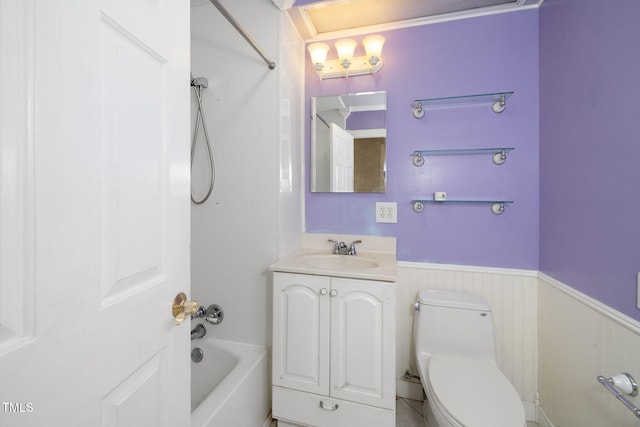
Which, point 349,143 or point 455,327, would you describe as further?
point 349,143

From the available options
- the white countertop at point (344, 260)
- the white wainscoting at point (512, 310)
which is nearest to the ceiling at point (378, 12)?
the white countertop at point (344, 260)

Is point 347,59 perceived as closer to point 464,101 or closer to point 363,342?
point 464,101

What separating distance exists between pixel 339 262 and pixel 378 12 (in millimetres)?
1562

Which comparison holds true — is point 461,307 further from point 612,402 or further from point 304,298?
point 304,298

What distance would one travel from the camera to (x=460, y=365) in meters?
1.31

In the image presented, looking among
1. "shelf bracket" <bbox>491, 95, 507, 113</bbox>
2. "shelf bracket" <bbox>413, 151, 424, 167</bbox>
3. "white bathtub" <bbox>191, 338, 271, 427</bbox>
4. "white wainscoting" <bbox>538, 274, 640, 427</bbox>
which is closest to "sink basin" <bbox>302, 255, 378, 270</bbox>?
"white bathtub" <bbox>191, 338, 271, 427</bbox>

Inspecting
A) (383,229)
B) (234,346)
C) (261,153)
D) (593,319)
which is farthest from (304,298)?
(593,319)

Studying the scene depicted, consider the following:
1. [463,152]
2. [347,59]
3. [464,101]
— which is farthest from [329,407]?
[347,59]

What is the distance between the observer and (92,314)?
0.48 metres

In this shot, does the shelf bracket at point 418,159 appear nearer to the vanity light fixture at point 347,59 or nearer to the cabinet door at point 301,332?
the vanity light fixture at point 347,59

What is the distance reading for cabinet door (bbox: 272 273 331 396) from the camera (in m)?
1.30

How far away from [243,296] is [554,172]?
183cm

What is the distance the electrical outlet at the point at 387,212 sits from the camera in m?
1.73

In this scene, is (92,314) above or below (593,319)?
above
